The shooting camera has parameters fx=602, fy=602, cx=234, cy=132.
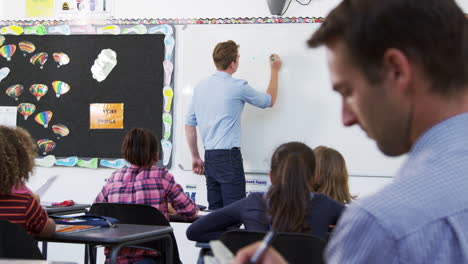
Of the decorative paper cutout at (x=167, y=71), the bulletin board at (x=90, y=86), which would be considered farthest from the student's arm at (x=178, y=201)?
the decorative paper cutout at (x=167, y=71)

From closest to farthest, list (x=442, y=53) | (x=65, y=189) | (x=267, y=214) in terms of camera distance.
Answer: (x=442, y=53), (x=267, y=214), (x=65, y=189)

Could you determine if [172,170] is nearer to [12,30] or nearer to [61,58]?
[61,58]

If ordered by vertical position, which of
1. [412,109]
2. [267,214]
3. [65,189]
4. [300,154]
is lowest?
[65,189]

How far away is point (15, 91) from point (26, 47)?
37 centimetres

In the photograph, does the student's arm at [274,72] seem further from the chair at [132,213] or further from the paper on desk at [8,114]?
the paper on desk at [8,114]

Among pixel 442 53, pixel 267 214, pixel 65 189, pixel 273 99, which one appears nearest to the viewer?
pixel 442 53

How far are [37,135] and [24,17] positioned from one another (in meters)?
0.98

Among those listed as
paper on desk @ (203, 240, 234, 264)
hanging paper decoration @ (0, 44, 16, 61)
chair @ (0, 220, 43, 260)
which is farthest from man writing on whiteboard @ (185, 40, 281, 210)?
paper on desk @ (203, 240, 234, 264)

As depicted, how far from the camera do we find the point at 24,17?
4.97 m

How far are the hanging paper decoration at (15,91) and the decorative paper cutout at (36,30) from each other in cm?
45

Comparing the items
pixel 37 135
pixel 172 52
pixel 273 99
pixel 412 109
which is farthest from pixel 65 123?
pixel 412 109

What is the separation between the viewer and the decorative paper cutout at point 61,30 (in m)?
4.86

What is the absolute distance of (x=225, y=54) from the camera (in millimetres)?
4180

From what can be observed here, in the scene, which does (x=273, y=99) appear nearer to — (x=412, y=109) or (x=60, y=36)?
(x=60, y=36)
